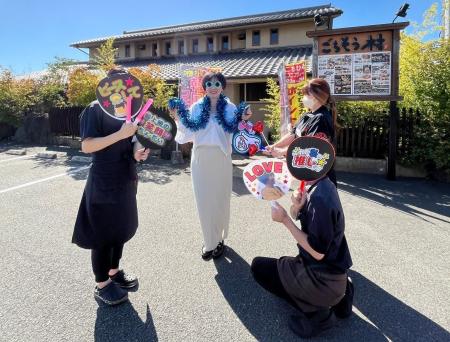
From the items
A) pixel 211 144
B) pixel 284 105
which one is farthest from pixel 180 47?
pixel 211 144

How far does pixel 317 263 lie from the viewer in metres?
2.11

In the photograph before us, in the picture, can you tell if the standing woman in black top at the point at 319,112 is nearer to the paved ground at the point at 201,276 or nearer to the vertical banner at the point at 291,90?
the paved ground at the point at 201,276

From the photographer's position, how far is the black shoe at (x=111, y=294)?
8.00 feet

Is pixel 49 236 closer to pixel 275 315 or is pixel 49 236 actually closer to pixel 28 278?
pixel 28 278

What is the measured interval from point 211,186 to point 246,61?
11837 millimetres

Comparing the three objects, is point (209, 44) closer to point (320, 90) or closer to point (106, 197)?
point (320, 90)

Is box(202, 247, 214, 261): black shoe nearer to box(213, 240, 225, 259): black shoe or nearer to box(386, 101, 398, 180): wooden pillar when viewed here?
box(213, 240, 225, 259): black shoe

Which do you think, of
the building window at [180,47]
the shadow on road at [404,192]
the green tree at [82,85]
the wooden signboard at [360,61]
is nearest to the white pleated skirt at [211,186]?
the shadow on road at [404,192]

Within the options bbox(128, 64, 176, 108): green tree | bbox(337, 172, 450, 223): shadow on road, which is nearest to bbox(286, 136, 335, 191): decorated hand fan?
bbox(337, 172, 450, 223): shadow on road

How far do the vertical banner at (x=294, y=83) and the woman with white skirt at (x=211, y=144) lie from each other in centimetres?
404

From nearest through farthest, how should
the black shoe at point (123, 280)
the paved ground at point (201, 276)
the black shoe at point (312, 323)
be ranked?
the black shoe at point (312, 323)
the paved ground at point (201, 276)
the black shoe at point (123, 280)

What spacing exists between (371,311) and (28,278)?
2.83 metres

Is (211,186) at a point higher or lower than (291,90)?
lower

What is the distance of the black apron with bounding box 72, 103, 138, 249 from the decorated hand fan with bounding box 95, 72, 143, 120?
0.08 metres
